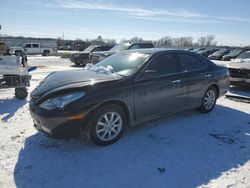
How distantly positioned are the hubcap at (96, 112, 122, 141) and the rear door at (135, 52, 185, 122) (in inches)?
16.3

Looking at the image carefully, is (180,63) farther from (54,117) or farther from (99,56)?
(99,56)

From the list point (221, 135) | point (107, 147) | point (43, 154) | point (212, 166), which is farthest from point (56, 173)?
point (221, 135)

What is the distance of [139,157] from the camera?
3.82 m

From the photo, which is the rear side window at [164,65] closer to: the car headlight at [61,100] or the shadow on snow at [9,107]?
the car headlight at [61,100]

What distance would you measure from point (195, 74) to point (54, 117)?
10.5ft

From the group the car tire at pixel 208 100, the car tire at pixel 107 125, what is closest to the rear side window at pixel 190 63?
the car tire at pixel 208 100

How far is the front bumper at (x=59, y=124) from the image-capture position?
368 cm

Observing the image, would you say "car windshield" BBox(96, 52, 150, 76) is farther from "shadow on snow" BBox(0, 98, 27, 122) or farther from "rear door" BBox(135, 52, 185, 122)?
"shadow on snow" BBox(0, 98, 27, 122)

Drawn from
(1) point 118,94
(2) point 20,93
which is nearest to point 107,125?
(1) point 118,94

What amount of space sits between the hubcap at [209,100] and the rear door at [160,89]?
1.03 meters

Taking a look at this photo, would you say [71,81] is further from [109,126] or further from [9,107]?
[9,107]

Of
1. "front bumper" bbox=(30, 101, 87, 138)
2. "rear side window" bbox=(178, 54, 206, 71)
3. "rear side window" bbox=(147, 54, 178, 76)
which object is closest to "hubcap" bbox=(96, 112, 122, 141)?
"front bumper" bbox=(30, 101, 87, 138)

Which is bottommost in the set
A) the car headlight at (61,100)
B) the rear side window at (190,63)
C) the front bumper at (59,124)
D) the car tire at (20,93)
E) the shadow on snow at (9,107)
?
the shadow on snow at (9,107)

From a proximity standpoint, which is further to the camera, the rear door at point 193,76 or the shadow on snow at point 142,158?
Answer: the rear door at point 193,76
